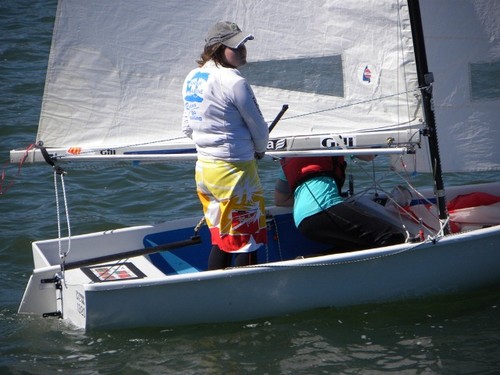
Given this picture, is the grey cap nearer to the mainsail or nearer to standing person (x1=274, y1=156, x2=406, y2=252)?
the mainsail

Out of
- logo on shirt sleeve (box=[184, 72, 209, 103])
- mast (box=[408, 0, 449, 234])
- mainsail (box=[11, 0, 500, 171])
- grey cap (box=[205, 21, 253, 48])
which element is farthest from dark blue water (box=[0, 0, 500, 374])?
grey cap (box=[205, 21, 253, 48])

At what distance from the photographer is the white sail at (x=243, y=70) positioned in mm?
4398

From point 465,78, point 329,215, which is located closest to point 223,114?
point 329,215

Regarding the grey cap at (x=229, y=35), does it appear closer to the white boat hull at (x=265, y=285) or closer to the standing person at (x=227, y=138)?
the standing person at (x=227, y=138)

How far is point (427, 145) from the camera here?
15.6 ft

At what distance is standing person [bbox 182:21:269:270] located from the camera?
13.3 feet

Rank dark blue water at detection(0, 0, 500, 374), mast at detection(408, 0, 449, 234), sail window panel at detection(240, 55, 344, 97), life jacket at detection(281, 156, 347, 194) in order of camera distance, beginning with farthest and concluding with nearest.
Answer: life jacket at detection(281, 156, 347, 194) < sail window panel at detection(240, 55, 344, 97) < mast at detection(408, 0, 449, 234) < dark blue water at detection(0, 0, 500, 374)

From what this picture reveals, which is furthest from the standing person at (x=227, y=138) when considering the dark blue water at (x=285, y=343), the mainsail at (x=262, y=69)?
the dark blue water at (x=285, y=343)

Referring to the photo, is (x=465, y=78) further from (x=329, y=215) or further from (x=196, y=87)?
(x=196, y=87)

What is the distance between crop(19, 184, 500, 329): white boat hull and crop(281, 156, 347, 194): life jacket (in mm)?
406

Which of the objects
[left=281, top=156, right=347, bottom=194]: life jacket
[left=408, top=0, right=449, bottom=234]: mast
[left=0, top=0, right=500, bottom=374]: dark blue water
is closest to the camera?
[left=0, top=0, right=500, bottom=374]: dark blue water

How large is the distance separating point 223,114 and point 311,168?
670 millimetres

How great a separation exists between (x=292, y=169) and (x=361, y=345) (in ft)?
2.93

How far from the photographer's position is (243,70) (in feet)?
15.0
